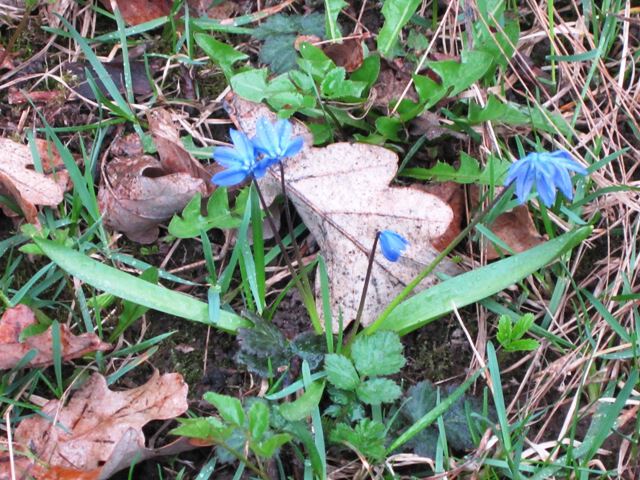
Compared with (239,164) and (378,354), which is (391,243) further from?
(239,164)

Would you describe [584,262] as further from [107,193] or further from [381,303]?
[107,193]

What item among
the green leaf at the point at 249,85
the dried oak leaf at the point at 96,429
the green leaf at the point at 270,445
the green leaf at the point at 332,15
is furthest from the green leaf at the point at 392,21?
the green leaf at the point at 270,445

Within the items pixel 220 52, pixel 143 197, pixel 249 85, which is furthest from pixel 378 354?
pixel 220 52

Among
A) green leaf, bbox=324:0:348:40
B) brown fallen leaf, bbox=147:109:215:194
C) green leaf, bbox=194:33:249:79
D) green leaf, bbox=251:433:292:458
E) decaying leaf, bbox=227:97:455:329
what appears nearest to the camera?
green leaf, bbox=251:433:292:458

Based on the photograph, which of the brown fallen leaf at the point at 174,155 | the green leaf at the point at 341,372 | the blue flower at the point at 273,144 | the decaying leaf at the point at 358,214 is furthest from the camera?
the brown fallen leaf at the point at 174,155

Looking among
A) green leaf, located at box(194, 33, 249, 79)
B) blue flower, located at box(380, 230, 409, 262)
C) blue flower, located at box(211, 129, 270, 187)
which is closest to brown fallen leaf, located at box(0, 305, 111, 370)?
blue flower, located at box(211, 129, 270, 187)

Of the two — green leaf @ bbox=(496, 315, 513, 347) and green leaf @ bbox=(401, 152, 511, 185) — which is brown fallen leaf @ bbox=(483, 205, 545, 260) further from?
green leaf @ bbox=(496, 315, 513, 347)

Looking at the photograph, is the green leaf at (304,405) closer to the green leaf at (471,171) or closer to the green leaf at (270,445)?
the green leaf at (270,445)

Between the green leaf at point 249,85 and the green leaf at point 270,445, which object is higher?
the green leaf at point 249,85
